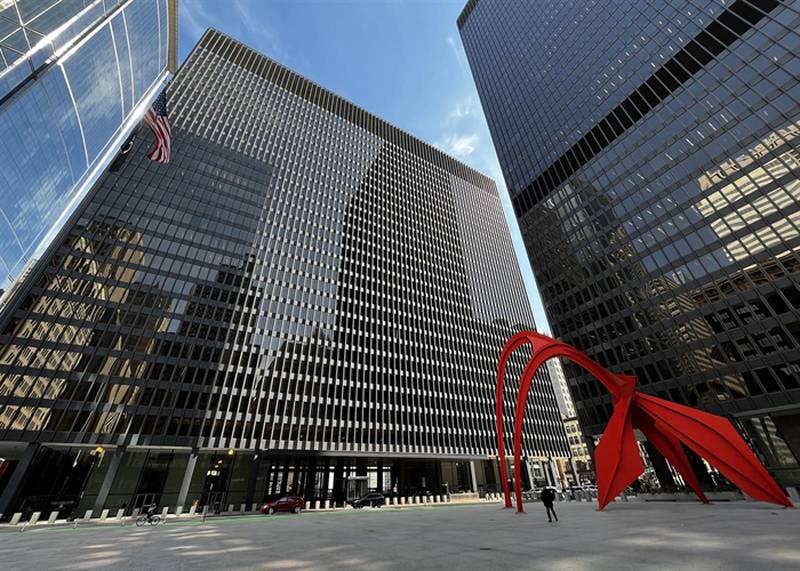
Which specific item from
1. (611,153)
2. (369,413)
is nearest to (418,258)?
(369,413)

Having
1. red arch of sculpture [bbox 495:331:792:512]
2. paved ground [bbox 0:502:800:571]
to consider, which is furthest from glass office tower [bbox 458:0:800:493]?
paved ground [bbox 0:502:800:571]

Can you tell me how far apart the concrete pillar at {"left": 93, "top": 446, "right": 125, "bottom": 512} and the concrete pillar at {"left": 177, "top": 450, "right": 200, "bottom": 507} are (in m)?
6.99

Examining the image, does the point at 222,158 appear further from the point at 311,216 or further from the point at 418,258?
the point at 418,258

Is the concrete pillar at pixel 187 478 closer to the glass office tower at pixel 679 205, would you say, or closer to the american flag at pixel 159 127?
the american flag at pixel 159 127

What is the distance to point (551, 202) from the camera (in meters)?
58.3

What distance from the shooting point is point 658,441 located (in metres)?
23.5

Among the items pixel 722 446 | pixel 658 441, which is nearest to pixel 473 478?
pixel 658 441

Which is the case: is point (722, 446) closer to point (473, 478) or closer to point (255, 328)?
point (473, 478)

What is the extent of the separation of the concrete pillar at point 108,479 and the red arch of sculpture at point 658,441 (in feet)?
137

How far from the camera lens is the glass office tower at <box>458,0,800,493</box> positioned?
3130 centimetres

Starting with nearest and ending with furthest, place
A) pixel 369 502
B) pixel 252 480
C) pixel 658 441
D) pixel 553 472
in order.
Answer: pixel 658 441
pixel 369 502
pixel 252 480
pixel 553 472

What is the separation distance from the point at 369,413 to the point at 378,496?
17.1m

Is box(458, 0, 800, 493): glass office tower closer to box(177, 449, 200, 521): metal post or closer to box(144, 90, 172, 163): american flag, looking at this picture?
box(177, 449, 200, 521): metal post

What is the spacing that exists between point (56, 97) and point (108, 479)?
125 feet
